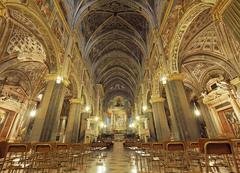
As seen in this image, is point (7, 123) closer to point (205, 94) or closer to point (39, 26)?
point (39, 26)

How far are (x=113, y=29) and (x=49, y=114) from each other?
13.7 m

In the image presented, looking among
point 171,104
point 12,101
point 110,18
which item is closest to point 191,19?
point 171,104

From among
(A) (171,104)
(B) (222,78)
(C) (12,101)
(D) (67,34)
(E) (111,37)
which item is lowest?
(A) (171,104)

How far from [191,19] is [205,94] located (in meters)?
9.66

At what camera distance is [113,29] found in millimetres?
16719

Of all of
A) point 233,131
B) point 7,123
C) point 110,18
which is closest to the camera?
point 233,131

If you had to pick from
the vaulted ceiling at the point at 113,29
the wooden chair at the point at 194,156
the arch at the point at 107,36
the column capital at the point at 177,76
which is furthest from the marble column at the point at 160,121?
the arch at the point at 107,36

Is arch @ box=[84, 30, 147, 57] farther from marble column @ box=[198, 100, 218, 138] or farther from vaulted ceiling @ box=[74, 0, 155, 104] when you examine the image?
marble column @ box=[198, 100, 218, 138]

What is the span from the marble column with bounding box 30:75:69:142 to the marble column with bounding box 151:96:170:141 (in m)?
7.90

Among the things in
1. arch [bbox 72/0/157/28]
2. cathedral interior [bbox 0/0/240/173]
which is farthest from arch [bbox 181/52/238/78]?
arch [bbox 72/0/157/28]

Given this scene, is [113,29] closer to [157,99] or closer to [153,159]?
[157,99]

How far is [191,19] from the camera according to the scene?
6652 millimetres

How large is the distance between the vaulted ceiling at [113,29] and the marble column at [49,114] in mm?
6526

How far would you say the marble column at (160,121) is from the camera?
1031 cm
